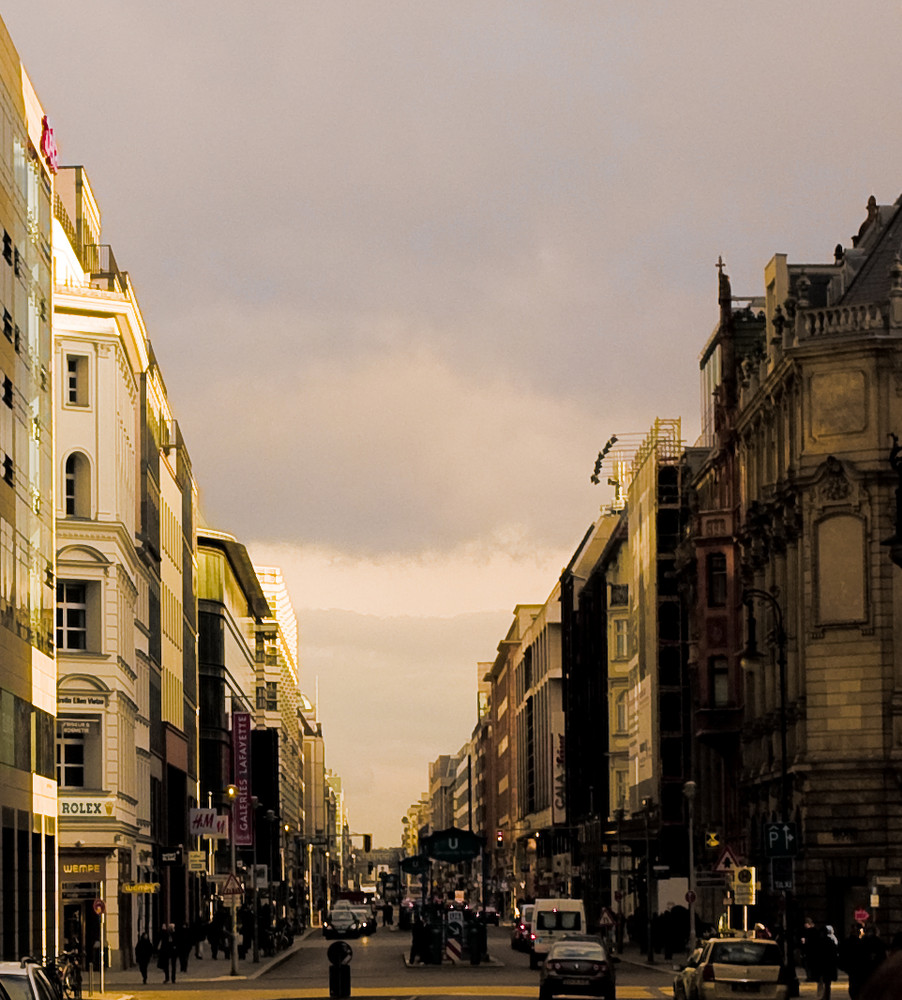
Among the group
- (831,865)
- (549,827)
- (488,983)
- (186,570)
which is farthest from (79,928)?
(549,827)

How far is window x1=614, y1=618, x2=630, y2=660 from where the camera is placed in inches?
5241

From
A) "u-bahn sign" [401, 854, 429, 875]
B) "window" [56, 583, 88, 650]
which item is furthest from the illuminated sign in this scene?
Result: "u-bahn sign" [401, 854, 429, 875]

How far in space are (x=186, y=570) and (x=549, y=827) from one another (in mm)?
66200

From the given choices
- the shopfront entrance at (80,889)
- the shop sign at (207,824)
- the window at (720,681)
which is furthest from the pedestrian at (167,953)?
the window at (720,681)

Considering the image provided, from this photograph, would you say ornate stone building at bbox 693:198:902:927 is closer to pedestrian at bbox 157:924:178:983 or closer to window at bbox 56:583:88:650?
pedestrian at bbox 157:924:178:983

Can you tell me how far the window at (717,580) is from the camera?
298ft

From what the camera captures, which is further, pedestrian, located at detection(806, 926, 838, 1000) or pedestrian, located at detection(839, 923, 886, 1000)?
pedestrian, located at detection(806, 926, 838, 1000)

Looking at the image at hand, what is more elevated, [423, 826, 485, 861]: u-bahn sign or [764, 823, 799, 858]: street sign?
[764, 823, 799, 858]: street sign

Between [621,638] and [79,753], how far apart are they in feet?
213

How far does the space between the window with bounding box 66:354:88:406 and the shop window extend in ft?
35.3

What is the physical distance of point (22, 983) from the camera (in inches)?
883

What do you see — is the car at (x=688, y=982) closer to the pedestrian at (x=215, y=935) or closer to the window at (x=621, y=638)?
the pedestrian at (x=215, y=935)

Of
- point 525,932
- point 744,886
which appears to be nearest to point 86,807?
point 525,932

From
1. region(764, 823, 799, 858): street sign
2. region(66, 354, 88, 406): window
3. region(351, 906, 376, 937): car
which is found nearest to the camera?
region(764, 823, 799, 858): street sign
